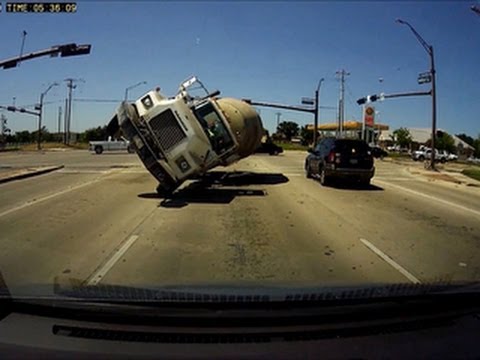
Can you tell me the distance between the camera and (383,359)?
2.97m

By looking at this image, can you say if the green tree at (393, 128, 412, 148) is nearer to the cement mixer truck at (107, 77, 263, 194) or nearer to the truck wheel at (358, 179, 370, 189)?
the truck wheel at (358, 179, 370, 189)

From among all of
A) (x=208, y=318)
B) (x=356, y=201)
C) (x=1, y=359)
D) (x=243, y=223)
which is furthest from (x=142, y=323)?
(x=356, y=201)

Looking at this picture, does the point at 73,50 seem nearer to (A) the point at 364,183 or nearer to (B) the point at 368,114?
(A) the point at 364,183

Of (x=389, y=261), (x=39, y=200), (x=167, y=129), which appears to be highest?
(x=167, y=129)

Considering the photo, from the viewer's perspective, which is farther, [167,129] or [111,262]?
[167,129]

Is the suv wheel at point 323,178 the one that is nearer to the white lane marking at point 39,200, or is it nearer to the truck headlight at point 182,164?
the truck headlight at point 182,164

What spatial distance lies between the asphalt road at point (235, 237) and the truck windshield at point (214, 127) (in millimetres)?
1528

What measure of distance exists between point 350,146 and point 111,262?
14515 millimetres

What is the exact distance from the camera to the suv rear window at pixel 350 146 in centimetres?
2073

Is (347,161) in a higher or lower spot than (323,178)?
higher

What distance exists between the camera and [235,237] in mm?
10000

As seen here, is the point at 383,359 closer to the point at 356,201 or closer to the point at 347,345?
the point at 347,345

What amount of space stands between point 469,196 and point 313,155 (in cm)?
657

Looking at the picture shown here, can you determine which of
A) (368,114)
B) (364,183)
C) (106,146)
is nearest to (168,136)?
(364,183)
